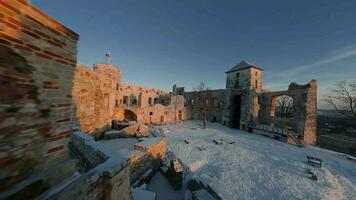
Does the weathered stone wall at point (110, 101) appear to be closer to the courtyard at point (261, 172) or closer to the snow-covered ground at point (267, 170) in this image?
the courtyard at point (261, 172)

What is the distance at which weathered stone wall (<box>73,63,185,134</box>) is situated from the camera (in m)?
10.0

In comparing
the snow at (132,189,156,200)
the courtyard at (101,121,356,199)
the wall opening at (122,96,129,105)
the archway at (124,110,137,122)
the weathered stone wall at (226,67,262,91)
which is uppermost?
the weathered stone wall at (226,67,262,91)

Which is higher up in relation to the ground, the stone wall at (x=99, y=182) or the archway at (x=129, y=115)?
the stone wall at (x=99, y=182)

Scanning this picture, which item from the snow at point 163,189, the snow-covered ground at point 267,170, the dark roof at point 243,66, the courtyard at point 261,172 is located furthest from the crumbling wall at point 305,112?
the snow at point 163,189

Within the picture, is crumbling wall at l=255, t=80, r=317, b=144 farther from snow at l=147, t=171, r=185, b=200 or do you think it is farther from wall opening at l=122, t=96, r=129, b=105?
wall opening at l=122, t=96, r=129, b=105

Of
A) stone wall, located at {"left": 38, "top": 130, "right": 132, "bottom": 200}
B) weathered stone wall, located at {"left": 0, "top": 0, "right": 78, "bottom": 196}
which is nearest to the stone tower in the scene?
stone wall, located at {"left": 38, "top": 130, "right": 132, "bottom": 200}

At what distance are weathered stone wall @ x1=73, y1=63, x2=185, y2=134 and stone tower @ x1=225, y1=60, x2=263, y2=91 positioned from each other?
10603 millimetres

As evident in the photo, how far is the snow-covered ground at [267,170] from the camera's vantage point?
7.30 meters

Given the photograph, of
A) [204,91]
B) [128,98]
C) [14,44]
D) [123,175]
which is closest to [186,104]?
[204,91]

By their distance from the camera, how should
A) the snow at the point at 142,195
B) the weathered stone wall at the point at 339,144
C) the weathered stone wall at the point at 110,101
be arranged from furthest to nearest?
1. the weathered stone wall at the point at 339,144
2. the weathered stone wall at the point at 110,101
3. the snow at the point at 142,195

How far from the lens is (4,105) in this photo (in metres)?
1.53

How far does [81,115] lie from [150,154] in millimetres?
5745

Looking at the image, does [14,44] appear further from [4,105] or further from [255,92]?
[255,92]

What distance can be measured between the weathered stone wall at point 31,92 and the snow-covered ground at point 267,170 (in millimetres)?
7573
